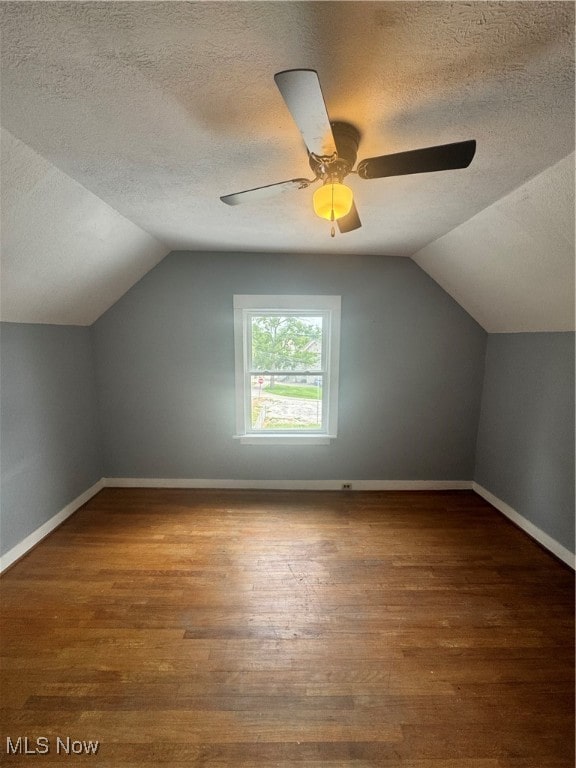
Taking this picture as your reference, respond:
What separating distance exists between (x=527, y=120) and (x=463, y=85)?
356 mm

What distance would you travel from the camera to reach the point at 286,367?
326 cm

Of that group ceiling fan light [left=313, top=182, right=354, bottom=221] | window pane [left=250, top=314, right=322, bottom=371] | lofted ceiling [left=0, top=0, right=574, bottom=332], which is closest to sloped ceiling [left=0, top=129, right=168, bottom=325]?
lofted ceiling [left=0, top=0, right=574, bottom=332]

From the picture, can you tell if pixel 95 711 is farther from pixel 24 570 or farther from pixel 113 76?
pixel 113 76

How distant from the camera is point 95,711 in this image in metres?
Result: 1.37

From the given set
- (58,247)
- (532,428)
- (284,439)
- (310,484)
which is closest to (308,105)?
(58,247)

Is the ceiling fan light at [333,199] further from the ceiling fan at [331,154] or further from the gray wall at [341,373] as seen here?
the gray wall at [341,373]

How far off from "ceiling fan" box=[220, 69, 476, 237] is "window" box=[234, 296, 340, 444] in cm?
167

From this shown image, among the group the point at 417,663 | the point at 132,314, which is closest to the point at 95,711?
the point at 417,663

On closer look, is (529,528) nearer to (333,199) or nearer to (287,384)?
(287,384)

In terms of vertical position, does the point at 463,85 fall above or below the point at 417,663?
above

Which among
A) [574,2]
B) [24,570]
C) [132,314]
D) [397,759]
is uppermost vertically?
[574,2]

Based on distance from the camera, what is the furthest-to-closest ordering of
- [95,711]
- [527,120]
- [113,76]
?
[95,711]
[527,120]
[113,76]

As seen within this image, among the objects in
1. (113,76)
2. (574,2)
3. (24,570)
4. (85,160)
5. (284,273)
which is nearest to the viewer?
(574,2)

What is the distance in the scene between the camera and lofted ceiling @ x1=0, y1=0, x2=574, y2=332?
870mm
